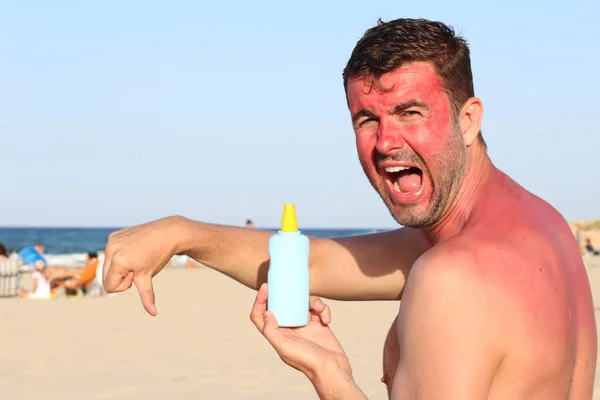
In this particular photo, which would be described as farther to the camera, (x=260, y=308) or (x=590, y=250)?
(x=590, y=250)

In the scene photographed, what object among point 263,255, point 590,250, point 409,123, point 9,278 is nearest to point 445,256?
point 409,123

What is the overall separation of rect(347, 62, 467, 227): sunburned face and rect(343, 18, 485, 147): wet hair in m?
0.03

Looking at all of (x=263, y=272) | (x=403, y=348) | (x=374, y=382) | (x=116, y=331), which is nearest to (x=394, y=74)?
(x=403, y=348)

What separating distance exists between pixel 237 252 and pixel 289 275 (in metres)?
0.75

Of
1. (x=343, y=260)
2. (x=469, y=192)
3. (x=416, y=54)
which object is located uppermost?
(x=416, y=54)

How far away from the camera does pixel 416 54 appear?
9.86 feet

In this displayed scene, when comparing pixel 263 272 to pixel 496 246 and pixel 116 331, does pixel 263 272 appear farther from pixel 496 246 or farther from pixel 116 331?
pixel 116 331

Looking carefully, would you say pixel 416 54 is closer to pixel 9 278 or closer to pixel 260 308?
pixel 260 308

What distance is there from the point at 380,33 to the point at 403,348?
114 centimetres

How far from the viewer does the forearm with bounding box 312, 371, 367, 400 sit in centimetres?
282

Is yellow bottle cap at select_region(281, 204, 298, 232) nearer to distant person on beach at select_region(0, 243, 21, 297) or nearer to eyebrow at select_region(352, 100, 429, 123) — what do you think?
eyebrow at select_region(352, 100, 429, 123)

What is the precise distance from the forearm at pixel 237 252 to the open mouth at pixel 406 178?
0.79 m

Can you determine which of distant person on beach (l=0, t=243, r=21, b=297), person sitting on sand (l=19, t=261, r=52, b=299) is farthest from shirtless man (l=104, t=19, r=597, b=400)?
distant person on beach (l=0, t=243, r=21, b=297)

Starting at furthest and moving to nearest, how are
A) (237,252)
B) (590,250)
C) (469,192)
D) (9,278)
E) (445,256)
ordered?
1. (590,250)
2. (9,278)
3. (237,252)
4. (469,192)
5. (445,256)
